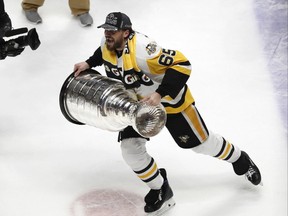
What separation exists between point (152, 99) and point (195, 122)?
42 cm

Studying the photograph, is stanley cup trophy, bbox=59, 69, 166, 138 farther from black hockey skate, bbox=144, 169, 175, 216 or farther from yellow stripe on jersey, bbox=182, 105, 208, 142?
black hockey skate, bbox=144, 169, 175, 216

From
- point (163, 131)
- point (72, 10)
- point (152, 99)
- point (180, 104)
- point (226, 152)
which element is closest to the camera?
point (152, 99)

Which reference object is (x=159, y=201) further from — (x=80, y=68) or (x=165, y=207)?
(x=80, y=68)

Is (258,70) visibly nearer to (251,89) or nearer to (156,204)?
(251,89)

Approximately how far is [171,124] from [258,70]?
57.8 inches

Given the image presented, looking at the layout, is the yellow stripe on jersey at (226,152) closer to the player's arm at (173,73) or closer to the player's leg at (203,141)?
the player's leg at (203,141)

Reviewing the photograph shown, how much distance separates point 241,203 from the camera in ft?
13.9

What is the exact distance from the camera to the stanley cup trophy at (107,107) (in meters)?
3.68

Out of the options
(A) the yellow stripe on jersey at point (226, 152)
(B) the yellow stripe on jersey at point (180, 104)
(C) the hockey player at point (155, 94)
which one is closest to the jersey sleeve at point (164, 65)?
(C) the hockey player at point (155, 94)

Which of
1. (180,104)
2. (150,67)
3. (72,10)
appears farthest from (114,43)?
(72,10)

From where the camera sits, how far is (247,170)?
14.2 ft

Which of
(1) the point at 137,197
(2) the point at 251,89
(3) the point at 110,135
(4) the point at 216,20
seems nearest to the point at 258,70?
(2) the point at 251,89

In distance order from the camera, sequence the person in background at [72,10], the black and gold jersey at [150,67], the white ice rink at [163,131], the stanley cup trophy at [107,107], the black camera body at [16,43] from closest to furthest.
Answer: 1. the stanley cup trophy at [107,107]
2. the black and gold jersey at [150,67]
3. the white ice rink at [163,131]
4. the black camera body at [16,43]
5. the person in background at [72,10]

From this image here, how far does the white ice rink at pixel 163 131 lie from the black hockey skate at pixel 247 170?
6cm
